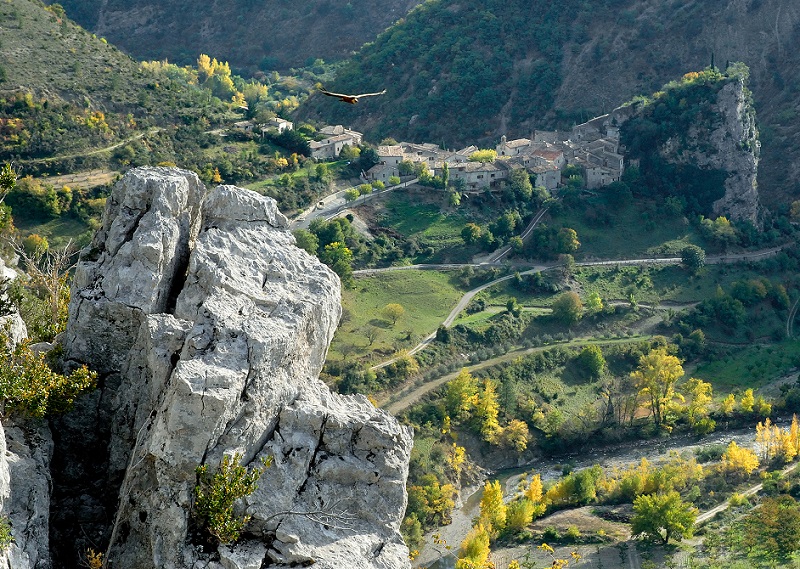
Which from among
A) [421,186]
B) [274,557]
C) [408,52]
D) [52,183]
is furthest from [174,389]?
[408,52]

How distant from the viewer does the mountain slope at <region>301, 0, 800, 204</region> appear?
4695 inches

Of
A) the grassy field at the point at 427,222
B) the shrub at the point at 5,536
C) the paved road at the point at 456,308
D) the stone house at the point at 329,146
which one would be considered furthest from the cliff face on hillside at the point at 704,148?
the shrub at the point at 5,536

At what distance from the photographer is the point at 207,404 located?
1869 cm

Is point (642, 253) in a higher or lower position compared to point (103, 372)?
higher

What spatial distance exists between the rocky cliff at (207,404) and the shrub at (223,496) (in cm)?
20

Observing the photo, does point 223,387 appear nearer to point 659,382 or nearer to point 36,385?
point 36,385

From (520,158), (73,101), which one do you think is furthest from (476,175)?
(73,101)

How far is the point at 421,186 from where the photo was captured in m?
94.4

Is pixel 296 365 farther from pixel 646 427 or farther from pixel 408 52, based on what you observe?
pixel 408 52

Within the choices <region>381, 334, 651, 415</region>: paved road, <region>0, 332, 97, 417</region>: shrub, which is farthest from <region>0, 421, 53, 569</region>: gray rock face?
<region>381, 334, 651, 415</region>: paved road

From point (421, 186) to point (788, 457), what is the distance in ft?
133

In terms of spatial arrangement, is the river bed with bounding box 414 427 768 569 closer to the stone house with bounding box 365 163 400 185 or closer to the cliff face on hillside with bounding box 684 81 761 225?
the cliff face on hillside with bounding box 684 81 761 225

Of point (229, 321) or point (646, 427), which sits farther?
point (646, 427)

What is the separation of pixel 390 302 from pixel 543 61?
57929 millimetres
